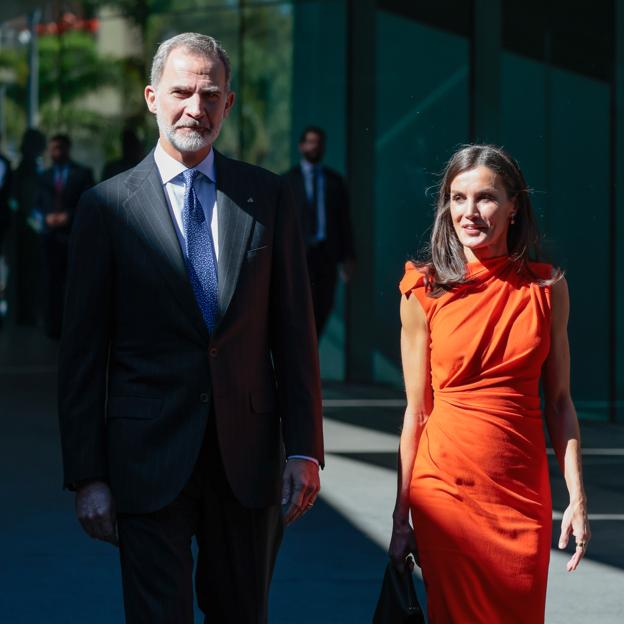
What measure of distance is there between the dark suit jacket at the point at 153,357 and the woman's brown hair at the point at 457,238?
50 cm

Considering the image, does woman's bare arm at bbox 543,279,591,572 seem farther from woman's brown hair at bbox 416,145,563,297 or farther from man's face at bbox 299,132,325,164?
man's face at bbox 299,132,325,164

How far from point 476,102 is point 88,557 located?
7.12 meters

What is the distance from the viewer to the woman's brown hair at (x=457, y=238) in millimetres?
4008

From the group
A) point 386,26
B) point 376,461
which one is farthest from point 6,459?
point 386,26

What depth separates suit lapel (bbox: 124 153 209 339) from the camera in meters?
3.71

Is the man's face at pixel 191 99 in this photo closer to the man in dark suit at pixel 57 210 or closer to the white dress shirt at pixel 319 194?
the white dress shirt at pixel 319 194

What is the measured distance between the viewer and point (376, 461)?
918 centimetres

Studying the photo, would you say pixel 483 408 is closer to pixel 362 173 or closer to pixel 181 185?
pixel 181 185

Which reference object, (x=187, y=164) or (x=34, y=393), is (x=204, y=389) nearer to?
(x=187, y=164)

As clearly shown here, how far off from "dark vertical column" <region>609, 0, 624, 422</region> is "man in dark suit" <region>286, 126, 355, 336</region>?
106 inches

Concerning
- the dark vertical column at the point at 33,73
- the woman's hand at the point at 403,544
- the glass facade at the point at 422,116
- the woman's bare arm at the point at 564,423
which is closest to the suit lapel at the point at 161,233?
the woman's hand at the point at 403,544

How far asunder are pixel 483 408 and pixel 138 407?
88 cm

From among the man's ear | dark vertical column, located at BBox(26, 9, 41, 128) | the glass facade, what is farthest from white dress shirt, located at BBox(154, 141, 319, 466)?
dark vertical column, located at BBox(26, 9, 41, 128)

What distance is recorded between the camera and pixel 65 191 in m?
15.5
